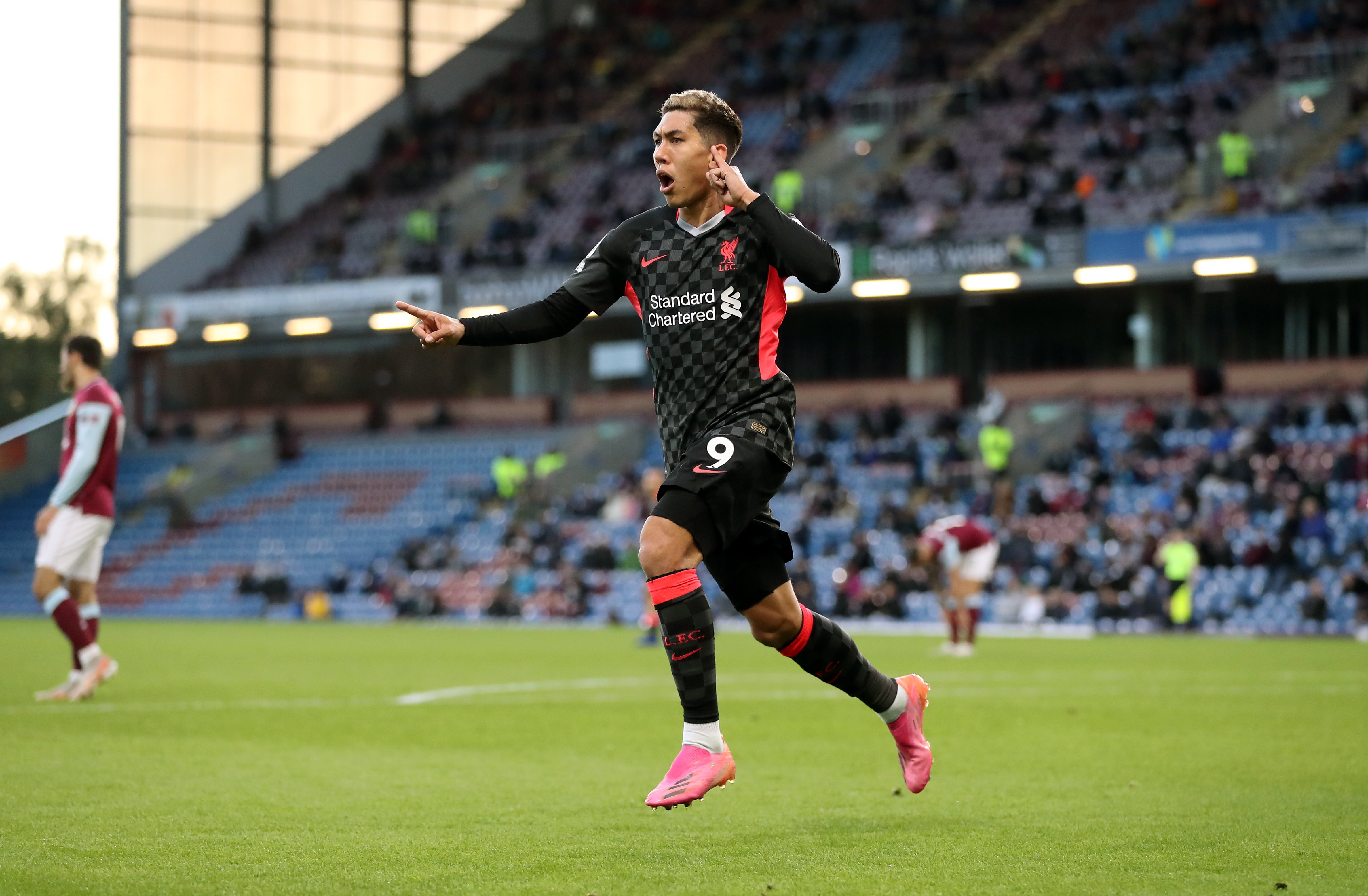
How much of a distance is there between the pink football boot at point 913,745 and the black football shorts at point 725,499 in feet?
2.78

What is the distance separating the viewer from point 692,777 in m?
5.20

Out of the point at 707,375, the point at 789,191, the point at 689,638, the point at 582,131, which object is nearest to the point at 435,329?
the point at 707,375

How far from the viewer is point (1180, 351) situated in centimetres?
3412

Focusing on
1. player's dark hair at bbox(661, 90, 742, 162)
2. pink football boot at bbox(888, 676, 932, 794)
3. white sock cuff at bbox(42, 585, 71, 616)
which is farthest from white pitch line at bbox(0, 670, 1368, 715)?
player's dark hair at bbox(661, 90, 742, 162)

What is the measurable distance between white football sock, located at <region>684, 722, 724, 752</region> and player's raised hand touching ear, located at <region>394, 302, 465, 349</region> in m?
1.53

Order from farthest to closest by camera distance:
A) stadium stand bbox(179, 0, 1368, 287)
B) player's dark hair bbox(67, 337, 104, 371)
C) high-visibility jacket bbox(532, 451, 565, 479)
→ high-visibility jacket bbox(532, 451, 565, 479), stadium stand bbox(179, 0, 1368, 287), player's dark hair bbox(67, 337, 104, 371)

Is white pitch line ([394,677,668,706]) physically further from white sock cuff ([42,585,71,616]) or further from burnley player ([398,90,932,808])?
burnley player ([398,90,932,808])

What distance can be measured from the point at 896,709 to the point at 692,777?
44.0 inches

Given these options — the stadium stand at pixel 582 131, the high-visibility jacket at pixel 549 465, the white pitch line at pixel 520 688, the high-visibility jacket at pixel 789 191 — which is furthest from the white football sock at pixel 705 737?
the stadium stand at pixel 582 131

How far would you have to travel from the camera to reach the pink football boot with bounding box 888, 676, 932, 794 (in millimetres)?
5973

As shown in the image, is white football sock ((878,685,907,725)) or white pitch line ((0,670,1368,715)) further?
white pitch line ((0,670,1368,715))

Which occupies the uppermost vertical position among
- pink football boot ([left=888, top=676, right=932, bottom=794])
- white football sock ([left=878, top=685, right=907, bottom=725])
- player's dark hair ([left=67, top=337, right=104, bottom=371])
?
player's dark hair ([left=67, top=337, right=104, bottom=371])

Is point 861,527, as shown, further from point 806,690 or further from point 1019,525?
point 806,690

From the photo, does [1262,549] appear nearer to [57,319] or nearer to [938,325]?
[938,325]
